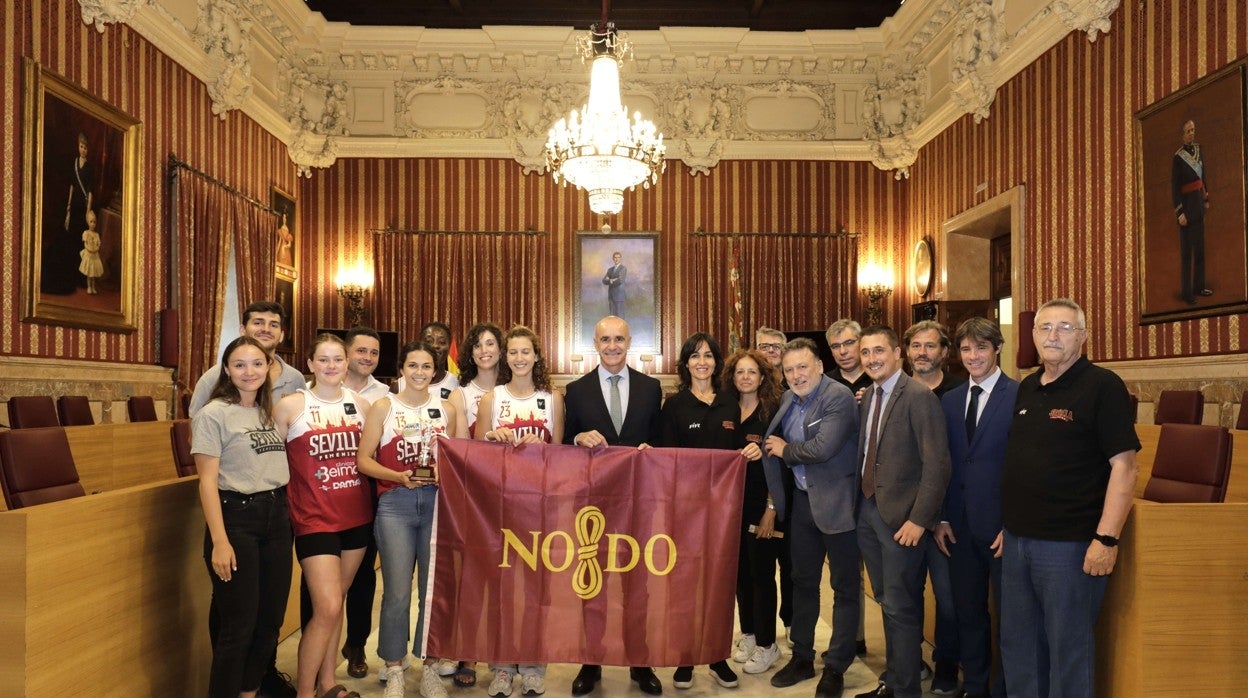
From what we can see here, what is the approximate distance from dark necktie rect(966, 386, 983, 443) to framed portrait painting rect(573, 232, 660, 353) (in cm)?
751

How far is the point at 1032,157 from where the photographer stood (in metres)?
7.91

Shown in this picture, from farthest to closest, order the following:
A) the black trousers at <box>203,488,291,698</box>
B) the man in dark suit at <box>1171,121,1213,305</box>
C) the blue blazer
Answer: the man in dark suit at <box>1171,121,1213,305</box> → the blue blazer → the black trousers at <box>203,488,291,698</box>

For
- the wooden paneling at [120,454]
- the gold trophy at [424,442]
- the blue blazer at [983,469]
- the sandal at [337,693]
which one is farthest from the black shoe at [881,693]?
the wooden paneling at [120,454]

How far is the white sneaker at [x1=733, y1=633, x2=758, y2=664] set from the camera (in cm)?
434

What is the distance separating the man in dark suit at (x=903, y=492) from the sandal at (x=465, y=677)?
6.64 ft

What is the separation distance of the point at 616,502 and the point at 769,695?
125 centimetres

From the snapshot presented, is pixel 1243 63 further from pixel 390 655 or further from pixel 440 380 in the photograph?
pixel 390 655

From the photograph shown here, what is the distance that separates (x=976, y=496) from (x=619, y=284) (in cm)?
796

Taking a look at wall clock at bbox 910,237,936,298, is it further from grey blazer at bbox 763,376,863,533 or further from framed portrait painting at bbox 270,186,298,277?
framed portrait painting at bbox 270,186,298,277

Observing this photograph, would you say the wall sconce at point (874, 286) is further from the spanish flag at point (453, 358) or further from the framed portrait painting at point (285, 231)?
the framed portrait painting at point (285, 231)

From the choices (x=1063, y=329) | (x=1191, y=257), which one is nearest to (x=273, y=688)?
(x=1063, y=329)

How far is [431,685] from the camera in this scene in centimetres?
380

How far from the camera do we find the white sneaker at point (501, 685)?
387 cm

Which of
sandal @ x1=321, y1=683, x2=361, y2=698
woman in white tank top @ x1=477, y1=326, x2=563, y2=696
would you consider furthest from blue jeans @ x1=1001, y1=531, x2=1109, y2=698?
sandal @ x1=321, y1=683, x2=361, y2=698
